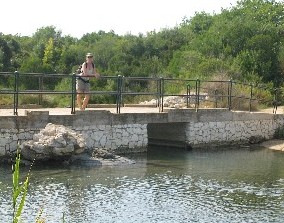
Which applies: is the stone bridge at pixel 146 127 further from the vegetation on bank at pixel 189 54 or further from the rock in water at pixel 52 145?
the vegetation on bank at pixel 189 54

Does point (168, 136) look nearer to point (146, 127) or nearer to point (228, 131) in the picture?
point (228, 131)

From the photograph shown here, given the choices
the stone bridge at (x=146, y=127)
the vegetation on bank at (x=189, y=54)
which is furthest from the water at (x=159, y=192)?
the vegetation on bank at (x=189, y=54)

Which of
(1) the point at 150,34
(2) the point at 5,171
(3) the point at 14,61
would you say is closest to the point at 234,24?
(1) the point at 150,34

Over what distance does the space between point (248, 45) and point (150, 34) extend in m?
13.6

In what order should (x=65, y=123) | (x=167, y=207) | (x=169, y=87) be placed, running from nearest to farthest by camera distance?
(x=167, y=207)
(x=65, y=123)
(x=169, y=87)

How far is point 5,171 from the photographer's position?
1502 centimetres

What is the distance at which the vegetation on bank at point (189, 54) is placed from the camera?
3247 cm

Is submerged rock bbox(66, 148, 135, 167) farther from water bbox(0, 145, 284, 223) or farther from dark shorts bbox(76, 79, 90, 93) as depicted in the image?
dark shorts bbox(76, 79, 90, 93)

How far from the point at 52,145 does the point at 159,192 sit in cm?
367

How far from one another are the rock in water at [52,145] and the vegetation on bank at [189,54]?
8064 mm

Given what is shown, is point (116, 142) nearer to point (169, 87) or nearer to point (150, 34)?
point (169, 87)

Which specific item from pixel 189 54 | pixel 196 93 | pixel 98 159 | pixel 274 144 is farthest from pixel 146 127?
pixel 189 54

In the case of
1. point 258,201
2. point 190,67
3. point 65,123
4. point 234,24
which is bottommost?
point 258,201

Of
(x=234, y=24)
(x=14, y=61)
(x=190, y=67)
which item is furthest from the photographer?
(x=14, y=61)
